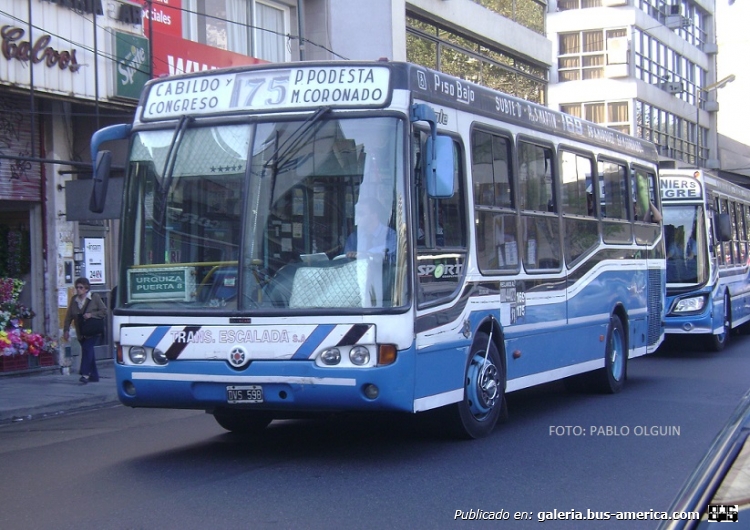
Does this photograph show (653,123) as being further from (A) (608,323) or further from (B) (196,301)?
(B) (196,301)

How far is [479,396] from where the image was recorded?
28.4 feet

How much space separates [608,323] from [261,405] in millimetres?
5777

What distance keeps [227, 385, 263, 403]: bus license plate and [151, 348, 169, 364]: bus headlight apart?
0.59m

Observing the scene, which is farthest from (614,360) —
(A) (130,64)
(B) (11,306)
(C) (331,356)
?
(B) (11,306)

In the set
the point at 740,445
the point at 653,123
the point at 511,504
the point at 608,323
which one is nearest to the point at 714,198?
the point at 608,323

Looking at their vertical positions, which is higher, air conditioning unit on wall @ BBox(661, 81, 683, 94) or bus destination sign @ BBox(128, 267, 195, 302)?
air conditioning unit on wall @ BBox(661, 81, 683, 94)

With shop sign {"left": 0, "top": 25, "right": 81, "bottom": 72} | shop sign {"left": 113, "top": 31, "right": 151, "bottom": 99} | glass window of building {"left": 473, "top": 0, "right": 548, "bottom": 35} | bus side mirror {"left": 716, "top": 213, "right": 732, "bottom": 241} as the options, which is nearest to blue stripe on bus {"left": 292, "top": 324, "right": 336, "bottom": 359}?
shop sign {"left": 0, "top": 25, "right": 81, "bottom": 72}

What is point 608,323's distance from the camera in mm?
12102

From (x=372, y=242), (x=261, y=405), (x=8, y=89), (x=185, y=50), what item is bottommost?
(x=261, y=405)

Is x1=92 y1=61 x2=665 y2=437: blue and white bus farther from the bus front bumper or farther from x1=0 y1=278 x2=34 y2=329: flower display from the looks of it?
x1=0 y1=278 x2=34 y2=329: flower display

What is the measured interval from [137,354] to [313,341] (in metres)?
1.50

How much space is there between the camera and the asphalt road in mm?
6285

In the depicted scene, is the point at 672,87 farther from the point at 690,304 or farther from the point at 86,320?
the point at 86,320

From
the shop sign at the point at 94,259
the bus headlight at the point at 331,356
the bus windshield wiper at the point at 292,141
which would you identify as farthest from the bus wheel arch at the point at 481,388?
the shop sign at the point at 94,259
